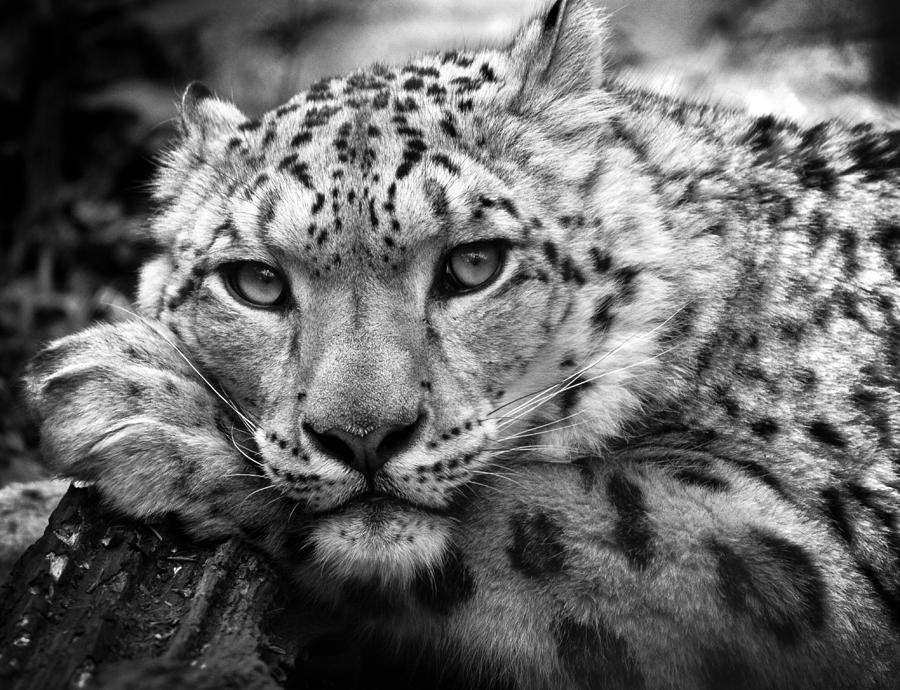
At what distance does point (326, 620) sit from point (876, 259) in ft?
9.75

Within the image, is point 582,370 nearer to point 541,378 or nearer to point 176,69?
point 541,378

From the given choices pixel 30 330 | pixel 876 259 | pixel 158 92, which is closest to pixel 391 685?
pixel 876 259

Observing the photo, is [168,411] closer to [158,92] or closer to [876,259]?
[876,259]

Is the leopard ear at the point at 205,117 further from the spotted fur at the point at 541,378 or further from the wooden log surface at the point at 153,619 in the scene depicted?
the wooden log surface at the point at 153,619

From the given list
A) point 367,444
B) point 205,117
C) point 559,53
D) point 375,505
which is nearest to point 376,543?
point 375,505

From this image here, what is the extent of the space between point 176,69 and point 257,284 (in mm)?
7762

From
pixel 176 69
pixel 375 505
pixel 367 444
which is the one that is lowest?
pixel 375 505

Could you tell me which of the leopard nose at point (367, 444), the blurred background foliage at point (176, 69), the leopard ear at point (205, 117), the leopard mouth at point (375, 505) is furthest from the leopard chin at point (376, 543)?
the blurred background foliage at point (176, 69)

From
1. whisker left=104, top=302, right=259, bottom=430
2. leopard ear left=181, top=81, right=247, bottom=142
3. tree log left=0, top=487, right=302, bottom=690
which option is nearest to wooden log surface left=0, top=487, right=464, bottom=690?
tree log left=0, top=487, right=302, bottom=690

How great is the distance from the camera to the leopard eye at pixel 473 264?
4.33m

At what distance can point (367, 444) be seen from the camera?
3799mm

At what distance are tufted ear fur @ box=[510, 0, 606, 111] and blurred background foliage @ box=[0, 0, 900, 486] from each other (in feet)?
11.4

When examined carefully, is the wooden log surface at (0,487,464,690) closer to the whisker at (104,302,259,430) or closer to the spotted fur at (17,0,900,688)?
the spotted fur at (17,0,900,688)

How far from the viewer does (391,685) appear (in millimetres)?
4305
